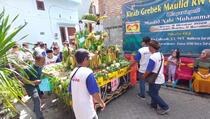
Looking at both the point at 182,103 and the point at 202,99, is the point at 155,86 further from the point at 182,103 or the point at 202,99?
the point at 202,99

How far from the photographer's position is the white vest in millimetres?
2600

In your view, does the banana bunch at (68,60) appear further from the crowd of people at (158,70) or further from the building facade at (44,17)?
the building facade at (44,17)

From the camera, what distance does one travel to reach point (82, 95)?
267 centimetres

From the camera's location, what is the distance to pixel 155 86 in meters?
4.21

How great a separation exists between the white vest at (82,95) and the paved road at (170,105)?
5.77 ft

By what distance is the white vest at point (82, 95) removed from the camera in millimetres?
2600

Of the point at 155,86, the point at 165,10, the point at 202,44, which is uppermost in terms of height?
the point at 165,10

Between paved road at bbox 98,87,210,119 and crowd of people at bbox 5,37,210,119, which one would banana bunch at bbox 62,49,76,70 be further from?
paved road at bbox 98,87,210,119

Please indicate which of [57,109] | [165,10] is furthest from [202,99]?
[57,109]

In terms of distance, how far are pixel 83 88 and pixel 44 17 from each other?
32.0ft

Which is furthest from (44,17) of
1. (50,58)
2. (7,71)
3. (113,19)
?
(7,71)

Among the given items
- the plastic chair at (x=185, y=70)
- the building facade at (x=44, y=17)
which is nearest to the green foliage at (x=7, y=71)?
the plastic chair at (x=185, y=70)

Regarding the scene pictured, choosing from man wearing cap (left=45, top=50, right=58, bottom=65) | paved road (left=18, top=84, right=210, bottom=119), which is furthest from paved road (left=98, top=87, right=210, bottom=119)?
man wearing cap (left=45, top=50, right=58, bottom=65)

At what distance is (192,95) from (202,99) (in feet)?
1.09
